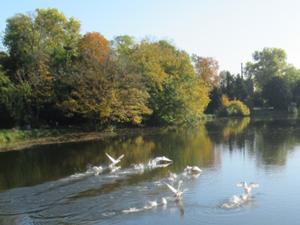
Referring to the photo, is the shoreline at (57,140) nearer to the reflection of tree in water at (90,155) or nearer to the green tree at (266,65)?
the reflection of tree in water at (90,155)


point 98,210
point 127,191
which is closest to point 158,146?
point 127,191

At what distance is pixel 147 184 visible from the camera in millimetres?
21578

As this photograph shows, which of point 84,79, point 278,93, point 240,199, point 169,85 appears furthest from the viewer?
point 278,93

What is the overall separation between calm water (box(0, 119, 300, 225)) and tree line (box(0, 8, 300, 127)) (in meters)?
10.4

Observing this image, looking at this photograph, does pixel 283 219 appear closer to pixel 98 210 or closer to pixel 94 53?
pixel 98 210

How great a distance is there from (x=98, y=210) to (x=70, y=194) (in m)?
3.01

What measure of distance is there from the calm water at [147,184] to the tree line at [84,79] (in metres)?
10.4

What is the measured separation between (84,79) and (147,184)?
26.8 m

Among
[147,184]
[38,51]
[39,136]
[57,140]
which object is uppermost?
[38,51]

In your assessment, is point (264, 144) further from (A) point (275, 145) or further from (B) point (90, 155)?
(B) point (90, 155)

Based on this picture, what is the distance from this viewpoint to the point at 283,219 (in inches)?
623

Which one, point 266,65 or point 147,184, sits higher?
point 266,65

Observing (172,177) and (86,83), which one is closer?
(172,177)

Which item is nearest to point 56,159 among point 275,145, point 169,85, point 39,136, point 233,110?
point 39,136
